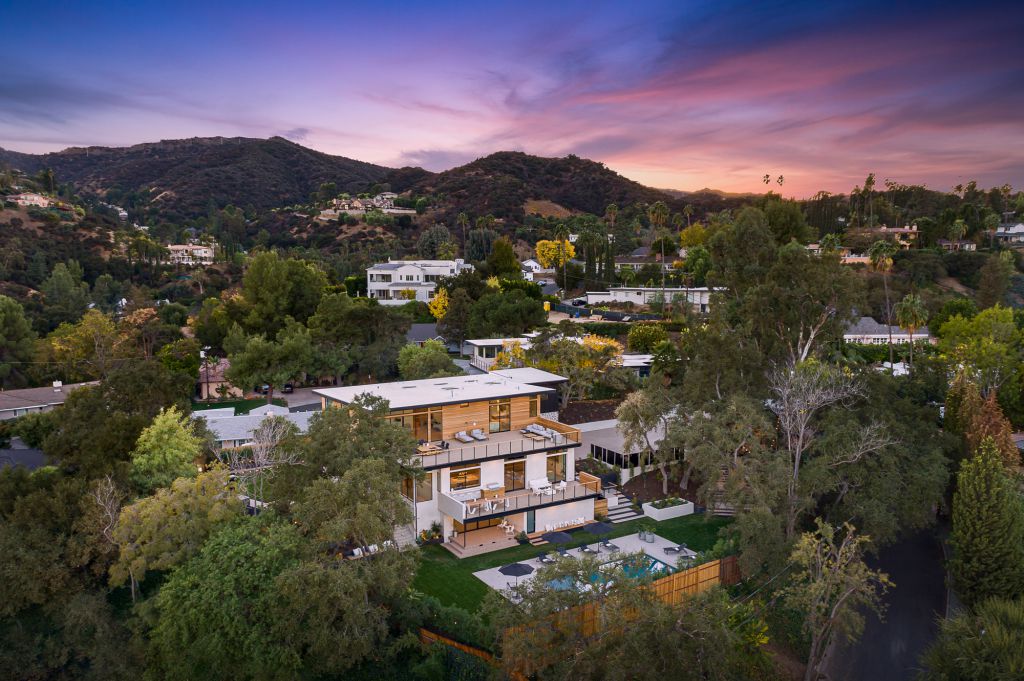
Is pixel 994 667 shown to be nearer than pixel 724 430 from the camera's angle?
Yes

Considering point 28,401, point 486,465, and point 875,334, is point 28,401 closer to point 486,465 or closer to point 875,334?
point 486,465

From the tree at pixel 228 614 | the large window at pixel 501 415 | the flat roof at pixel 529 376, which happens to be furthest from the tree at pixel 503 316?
the tree at pixel 228 614

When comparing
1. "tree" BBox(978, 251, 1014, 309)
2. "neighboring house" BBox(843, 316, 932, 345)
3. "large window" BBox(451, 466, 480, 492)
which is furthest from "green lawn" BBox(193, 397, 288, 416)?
"tree" BBox(978, 251, 1014, 309)

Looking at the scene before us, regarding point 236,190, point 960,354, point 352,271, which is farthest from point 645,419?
point 236,190

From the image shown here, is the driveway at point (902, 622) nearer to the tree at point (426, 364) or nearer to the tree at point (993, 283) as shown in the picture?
the tree at point (426, 364)

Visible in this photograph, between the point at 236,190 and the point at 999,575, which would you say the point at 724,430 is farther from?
the point at 236,190

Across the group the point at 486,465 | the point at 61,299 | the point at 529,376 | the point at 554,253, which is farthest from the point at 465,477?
the point at 554,253
